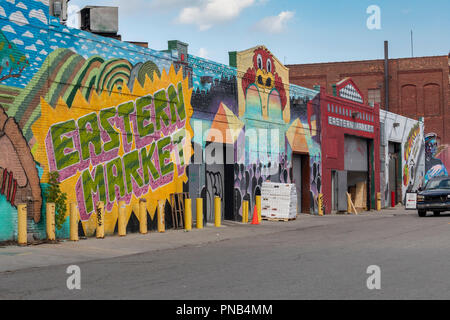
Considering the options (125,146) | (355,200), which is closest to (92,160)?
(125,146)

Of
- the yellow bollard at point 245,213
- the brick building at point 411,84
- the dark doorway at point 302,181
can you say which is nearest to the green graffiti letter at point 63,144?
the yellow bollard at point 245,213

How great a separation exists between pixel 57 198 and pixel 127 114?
427cm

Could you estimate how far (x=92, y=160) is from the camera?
18438mm

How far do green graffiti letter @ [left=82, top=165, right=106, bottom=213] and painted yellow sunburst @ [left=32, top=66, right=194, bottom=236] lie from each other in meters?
0.26

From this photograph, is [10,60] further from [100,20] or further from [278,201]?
[278,201]

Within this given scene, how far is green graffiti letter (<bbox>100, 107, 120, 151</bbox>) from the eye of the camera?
62.1ft

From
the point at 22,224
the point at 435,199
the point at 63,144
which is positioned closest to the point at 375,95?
the point at 435,199

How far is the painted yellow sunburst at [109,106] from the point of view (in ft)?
54.9

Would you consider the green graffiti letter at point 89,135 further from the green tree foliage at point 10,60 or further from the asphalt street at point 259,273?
the asphalt street at point 259,273

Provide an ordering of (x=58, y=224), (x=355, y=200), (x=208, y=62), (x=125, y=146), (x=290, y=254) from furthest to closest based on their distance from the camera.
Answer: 1. (x=355, y=200)
2. (x=208, y=62)
3. (x=125, y=146)
4. (x=58, y=224)
5. (x=290, y=254)

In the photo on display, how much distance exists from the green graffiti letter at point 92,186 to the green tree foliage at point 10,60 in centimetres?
359

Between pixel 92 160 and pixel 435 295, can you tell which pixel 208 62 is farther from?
pixel 435 295

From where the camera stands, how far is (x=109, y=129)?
1916cm

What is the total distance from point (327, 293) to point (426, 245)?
7.36 m
